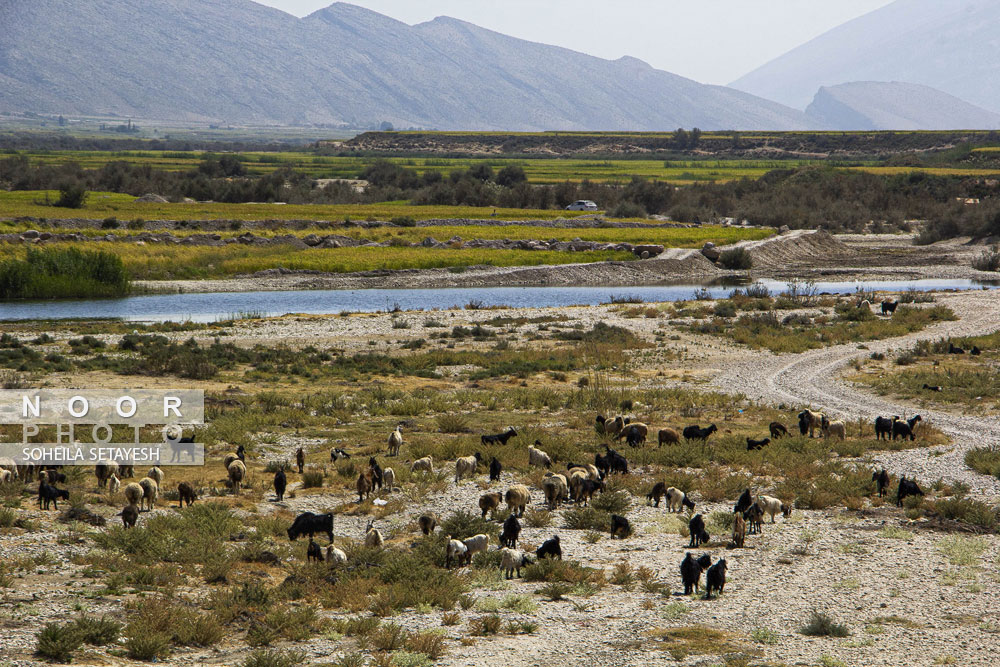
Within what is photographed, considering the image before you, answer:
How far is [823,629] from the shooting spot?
11812 mm

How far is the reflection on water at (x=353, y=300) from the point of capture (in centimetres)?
4825

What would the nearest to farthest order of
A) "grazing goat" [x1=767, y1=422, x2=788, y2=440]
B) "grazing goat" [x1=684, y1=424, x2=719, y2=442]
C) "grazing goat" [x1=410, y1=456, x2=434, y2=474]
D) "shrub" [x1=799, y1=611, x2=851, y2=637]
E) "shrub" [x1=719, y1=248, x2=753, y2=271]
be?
"shrub" [x1=799, y1=611, x2=851, y2=637], "grazing goat" [x1=410, y1=456, x2=434, y2=474], "grazing goat" [x1=684, y1=424, x2=719, y2=442], "grazing goat" [x1=767, y1=422, x2=788, y2=440], "shrub" [x1=719, y1=248, x2=753, y2=271]

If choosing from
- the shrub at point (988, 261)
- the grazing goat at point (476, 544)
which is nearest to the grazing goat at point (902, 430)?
the grazing goat at point (476, 544)

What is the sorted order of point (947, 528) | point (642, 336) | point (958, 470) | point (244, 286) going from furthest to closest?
point (244, 286) < point (642, 336) < point (958, 470) < point (947, 528)

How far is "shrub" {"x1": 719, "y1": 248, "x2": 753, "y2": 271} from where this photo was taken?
7231cm

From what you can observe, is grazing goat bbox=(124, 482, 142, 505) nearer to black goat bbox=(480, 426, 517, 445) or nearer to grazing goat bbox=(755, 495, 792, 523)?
black goat bbox=(480, 426, 517, 445)

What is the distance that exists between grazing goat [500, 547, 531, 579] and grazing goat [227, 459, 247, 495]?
5.82 meters

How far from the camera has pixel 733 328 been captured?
42.7 metres

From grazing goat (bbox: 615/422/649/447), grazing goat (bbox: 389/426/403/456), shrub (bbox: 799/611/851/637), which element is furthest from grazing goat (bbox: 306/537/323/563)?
grazing goat (bbox: 615/422/649/447)

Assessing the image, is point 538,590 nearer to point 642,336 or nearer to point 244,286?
point 642,336

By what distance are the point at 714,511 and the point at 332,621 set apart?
7.86 metres

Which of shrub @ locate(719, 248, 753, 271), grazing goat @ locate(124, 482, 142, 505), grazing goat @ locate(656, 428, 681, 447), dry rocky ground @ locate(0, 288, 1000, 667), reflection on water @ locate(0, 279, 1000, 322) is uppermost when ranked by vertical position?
shrub @ locate(719, 248, 753, 271)

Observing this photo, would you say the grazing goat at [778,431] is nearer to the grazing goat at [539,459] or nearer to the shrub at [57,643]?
the grazing goat at [539,459]

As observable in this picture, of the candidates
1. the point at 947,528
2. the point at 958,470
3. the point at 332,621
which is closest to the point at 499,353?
the point at 958,470
